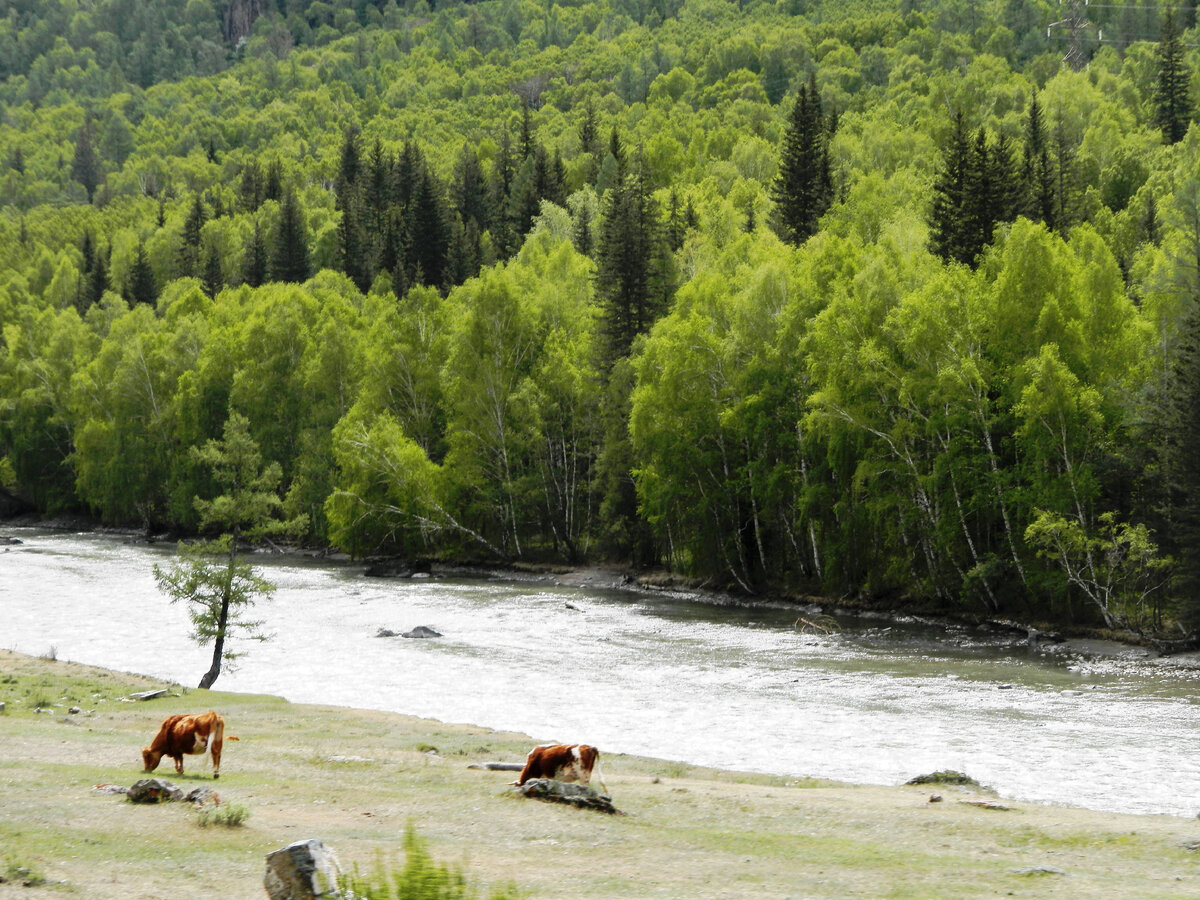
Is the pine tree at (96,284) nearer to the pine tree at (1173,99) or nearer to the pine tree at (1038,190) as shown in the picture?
the pine tree at (1038,190)

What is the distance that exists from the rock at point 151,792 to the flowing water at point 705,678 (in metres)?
Answer: 7.00

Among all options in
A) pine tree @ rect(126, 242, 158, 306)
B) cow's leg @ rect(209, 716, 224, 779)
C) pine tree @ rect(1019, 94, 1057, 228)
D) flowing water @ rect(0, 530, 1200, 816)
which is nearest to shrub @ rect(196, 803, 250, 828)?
cow's leg @ rect(209, 716, 224, 779)

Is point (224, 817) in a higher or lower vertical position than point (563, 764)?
higher

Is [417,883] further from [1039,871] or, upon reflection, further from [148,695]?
[148,695]

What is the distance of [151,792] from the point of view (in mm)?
17250

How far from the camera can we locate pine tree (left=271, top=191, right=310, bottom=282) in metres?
143

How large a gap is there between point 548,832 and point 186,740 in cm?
706

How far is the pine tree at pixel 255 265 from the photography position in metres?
148

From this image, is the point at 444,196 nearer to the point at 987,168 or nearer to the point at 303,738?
the point at 987,168

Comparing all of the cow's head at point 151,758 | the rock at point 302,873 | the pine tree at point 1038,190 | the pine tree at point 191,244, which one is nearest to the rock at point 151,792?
the cow's head at point 151,758

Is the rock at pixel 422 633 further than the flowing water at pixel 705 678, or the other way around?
the rock at pixel 422 633

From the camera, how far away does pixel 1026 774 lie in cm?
2762

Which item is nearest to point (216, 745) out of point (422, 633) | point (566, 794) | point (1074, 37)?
point (566, 794)

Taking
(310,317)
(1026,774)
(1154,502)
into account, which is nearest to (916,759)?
(1026,774)
